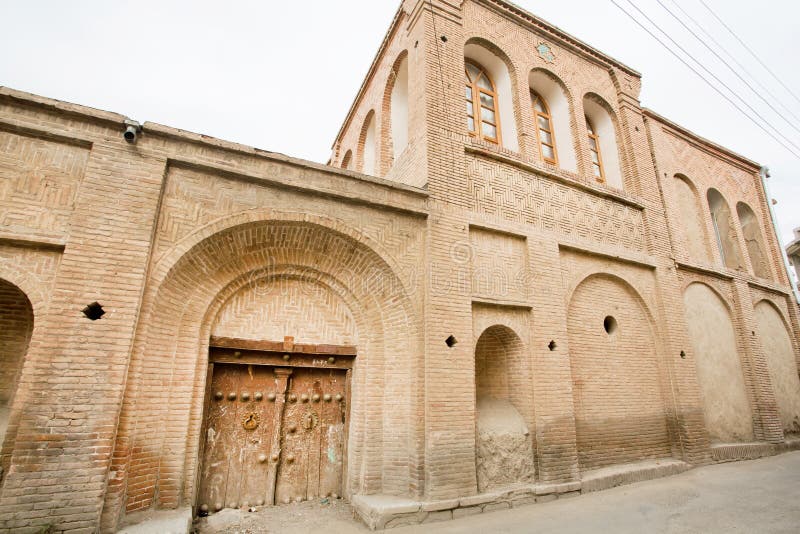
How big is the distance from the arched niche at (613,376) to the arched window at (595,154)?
266 centimetres

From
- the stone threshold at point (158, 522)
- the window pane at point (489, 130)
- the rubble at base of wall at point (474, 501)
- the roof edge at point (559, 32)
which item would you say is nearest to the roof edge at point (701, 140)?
the roof edge at point (559, 32)

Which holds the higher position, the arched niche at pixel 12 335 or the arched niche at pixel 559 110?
the arched niche at pixel 559 110

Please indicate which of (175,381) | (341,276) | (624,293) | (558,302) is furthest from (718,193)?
(175,381)

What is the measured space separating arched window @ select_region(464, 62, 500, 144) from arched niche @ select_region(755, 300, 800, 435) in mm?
8656

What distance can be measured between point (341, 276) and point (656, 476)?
20.6 ft

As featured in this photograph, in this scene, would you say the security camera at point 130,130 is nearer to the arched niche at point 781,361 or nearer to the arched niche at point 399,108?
the arched niche at point 399,108

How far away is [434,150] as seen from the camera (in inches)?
252

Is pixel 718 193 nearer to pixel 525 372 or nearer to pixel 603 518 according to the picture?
pixel 525 372

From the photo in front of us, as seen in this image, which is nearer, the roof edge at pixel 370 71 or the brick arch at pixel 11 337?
the brick arch at pixel 11 337

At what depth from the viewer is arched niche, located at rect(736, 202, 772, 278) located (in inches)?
456

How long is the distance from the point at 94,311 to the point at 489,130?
690cm

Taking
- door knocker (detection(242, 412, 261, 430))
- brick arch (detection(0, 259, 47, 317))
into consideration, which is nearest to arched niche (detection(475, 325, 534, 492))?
door knocker (detection(242, 412, 261, 430))

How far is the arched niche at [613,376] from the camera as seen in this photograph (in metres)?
6.78

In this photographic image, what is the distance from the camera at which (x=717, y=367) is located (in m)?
8.97
